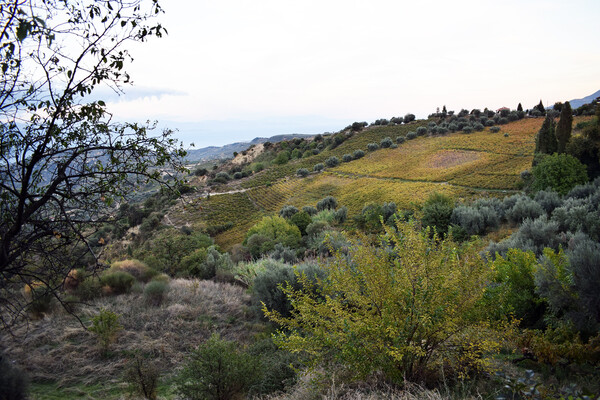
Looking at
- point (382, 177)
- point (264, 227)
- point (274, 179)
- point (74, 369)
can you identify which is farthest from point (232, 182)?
point (74, 369)

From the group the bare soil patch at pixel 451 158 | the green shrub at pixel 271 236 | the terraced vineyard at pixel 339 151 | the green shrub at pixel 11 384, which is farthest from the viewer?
the terraced vineyard at pixel 339 151

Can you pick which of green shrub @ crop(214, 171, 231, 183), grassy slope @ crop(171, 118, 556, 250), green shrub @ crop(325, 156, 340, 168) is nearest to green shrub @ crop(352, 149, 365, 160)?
grassy slope @ crop(171, 118, 556, 250)

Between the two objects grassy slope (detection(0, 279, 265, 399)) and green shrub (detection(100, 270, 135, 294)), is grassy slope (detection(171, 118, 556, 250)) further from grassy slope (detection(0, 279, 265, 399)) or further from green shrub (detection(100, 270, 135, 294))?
grassy slope (detection(0, 279, 265, 399))

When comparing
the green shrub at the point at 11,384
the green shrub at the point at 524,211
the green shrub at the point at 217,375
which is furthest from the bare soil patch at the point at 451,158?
the green shrub at the point at 11,384

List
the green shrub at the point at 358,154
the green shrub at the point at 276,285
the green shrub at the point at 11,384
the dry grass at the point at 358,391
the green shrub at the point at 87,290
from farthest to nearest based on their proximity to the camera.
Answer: the green shrub at the point at 358,154 → the green shrub at the point at 87,290 → the green shrub at the point at 276,285 → the dry grass at the point at 358,391 → the green shrub at the point at 11,384

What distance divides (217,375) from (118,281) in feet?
24.8

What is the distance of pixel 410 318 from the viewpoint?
3650 mm

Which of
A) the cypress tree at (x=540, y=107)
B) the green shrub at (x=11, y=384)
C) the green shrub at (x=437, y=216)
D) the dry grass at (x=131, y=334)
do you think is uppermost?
the cypress tree at (x=540, y=107)

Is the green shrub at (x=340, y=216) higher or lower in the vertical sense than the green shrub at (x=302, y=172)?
lower

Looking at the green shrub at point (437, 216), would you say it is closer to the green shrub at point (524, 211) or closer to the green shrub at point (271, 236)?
the green shrub at point (524, 211)

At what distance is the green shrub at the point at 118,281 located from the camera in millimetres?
10383

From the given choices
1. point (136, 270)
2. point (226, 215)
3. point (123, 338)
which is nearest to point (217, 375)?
point (123, 338)

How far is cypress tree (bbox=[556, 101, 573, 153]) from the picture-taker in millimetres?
25906

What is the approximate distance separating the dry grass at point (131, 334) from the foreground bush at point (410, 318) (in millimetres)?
4129
